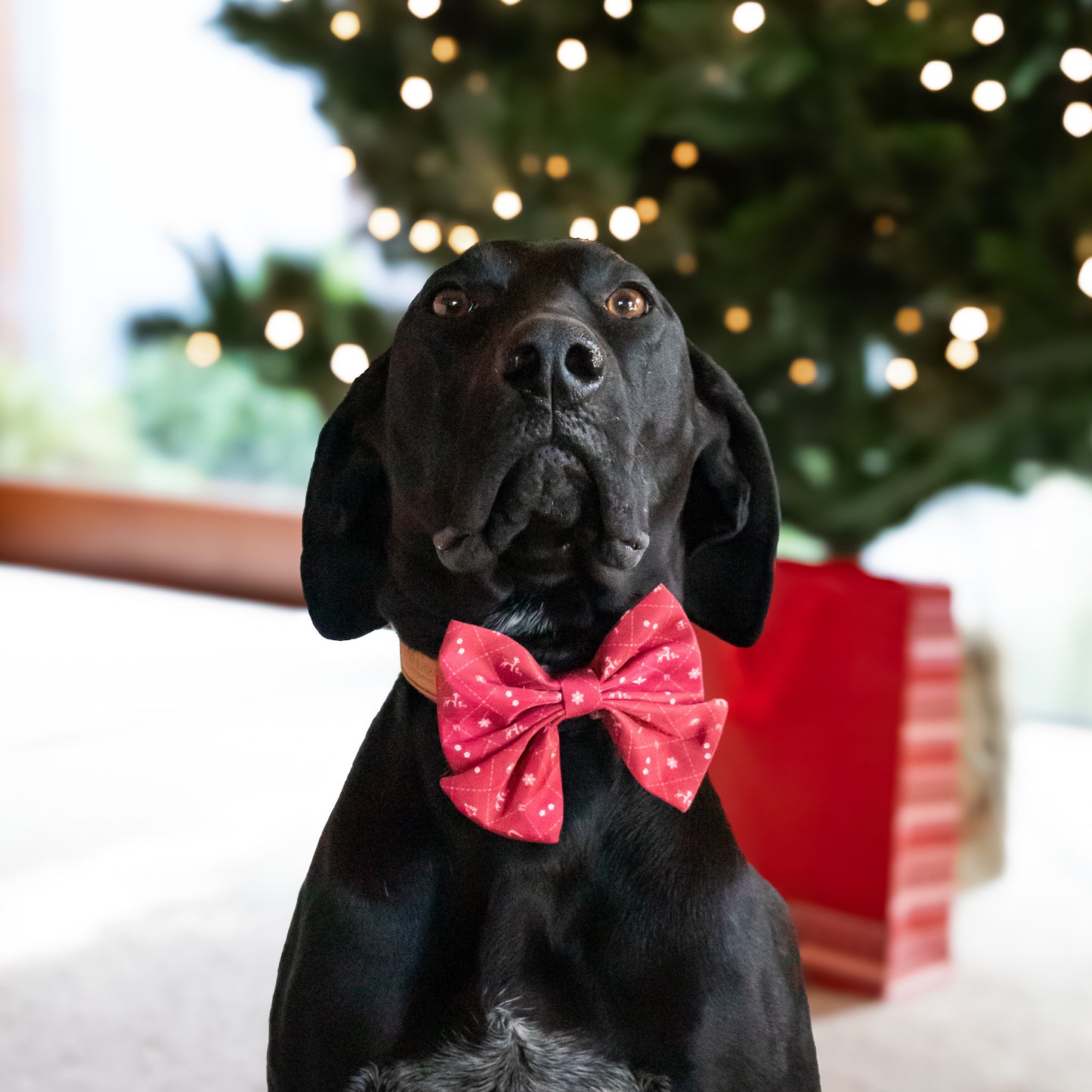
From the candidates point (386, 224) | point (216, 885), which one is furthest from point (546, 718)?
point (386, 224)

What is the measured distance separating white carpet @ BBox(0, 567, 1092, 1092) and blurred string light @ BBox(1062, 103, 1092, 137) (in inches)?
45.1

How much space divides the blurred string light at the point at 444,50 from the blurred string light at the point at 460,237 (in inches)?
11.4

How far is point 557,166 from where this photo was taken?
226 cm

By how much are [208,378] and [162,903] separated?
281 cm

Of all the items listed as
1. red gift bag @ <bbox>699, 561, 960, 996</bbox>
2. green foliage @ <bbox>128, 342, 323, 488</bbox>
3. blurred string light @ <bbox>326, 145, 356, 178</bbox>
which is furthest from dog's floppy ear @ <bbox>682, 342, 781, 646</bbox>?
green foliage @ <bbox>128, 342, 323, 488</bbox>

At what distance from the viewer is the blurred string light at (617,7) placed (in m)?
2.17

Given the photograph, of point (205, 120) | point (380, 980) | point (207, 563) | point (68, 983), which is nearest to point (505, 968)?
point (380, 980)

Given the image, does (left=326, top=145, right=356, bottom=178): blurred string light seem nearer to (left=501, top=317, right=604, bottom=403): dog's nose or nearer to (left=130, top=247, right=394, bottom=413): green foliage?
(left=130, top=247, right=394, bottom=413): green foliage

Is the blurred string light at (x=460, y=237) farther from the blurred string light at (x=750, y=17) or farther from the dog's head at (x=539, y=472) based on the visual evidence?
the dog's head at (x=539, y=472)

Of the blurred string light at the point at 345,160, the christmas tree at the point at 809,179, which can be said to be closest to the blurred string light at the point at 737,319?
the christmas tree at the point at 809,179

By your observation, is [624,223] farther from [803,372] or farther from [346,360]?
[346,360]

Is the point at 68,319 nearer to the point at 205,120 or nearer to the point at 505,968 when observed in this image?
the point at 205,120

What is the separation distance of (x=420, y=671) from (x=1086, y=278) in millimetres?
1471

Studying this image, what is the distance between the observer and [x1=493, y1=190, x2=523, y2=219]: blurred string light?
2287 mm
